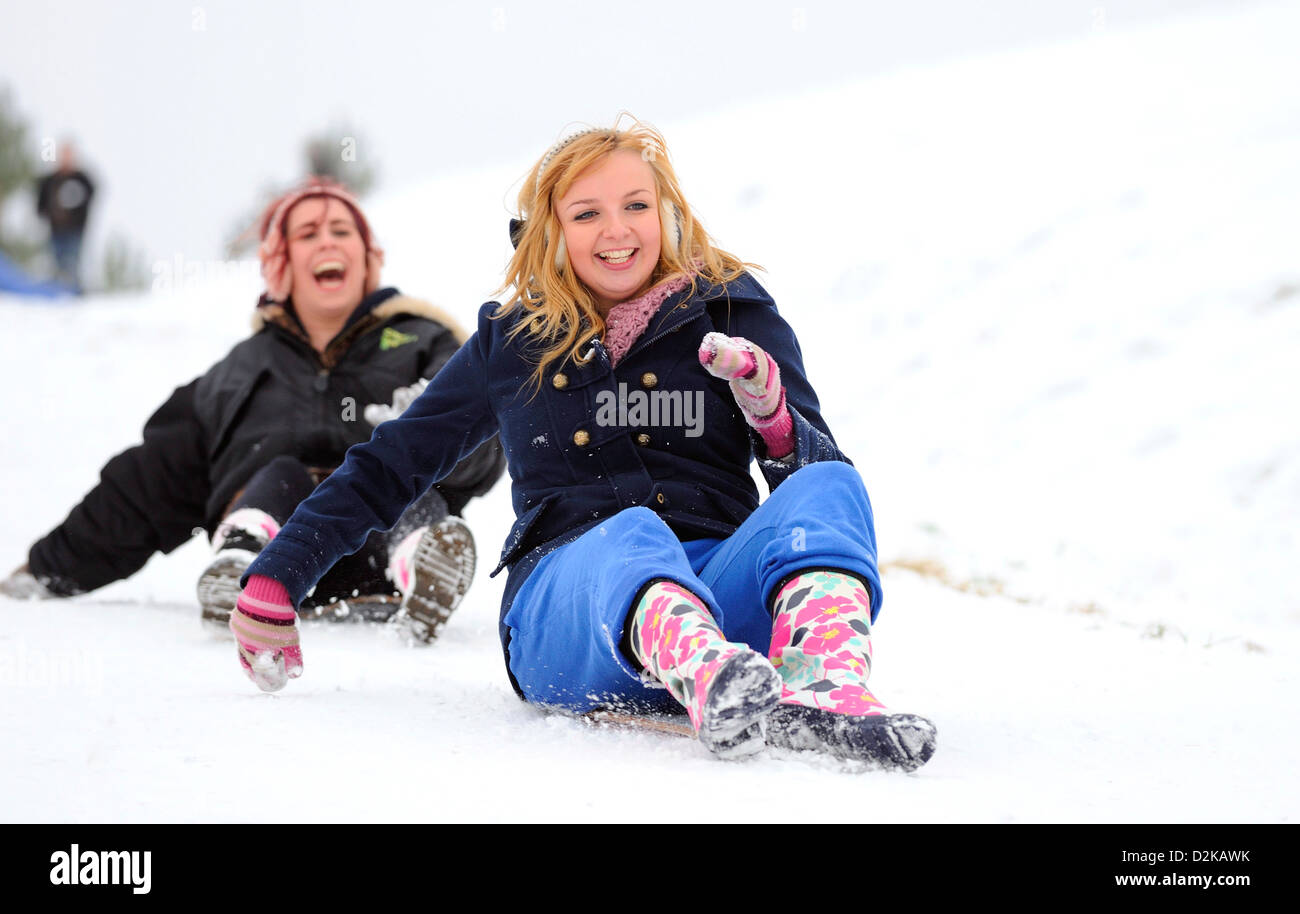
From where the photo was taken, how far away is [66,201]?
13492 millimetres

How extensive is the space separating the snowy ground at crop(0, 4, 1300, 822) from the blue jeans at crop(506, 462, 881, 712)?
3.8 inches

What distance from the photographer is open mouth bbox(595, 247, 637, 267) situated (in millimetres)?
2289

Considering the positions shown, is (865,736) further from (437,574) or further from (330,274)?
(330,274)

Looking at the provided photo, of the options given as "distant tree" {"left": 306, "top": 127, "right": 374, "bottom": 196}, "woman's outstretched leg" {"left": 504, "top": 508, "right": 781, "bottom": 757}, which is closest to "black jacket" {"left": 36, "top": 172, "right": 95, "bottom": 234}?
"distant tree" {"left": 306, "top": 127, "right": 374, "bottom": 196}

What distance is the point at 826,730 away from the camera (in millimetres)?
1725

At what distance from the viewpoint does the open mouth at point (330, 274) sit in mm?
3615

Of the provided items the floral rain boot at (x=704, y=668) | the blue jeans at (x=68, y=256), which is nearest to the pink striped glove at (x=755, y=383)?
the floral rain boot at (x=704, y=668)

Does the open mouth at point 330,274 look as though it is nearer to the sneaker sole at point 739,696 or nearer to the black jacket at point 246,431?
the black jacket at point 246,431

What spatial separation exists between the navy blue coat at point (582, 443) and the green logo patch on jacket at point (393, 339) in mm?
1292
